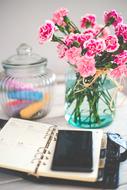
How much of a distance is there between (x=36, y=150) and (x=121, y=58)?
11.8 inches

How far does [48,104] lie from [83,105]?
5.6 inches

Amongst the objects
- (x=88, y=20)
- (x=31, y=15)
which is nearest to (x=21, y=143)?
(x=88, y=20)

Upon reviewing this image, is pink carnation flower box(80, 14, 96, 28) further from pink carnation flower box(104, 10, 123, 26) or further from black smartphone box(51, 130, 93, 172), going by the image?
black smartphone box(51, 130, 93, 172)

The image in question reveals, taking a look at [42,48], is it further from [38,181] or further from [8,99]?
[38,181]

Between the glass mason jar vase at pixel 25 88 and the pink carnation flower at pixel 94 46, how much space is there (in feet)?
0.77

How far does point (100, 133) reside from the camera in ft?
2.38

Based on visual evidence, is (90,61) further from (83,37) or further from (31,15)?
(31,15)

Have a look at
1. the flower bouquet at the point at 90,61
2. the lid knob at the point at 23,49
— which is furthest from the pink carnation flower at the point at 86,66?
the lid knob at the point at 23,49

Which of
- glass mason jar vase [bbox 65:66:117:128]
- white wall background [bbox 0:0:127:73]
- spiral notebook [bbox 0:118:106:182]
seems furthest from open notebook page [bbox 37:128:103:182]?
white wall background [bbox 0:0:127:73]

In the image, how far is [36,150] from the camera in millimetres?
658

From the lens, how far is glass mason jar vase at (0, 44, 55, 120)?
857 mm

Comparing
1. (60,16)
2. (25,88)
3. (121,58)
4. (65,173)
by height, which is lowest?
(65,173)

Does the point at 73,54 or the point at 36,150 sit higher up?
the point at 73,54

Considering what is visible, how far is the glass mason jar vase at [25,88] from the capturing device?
857 mm
